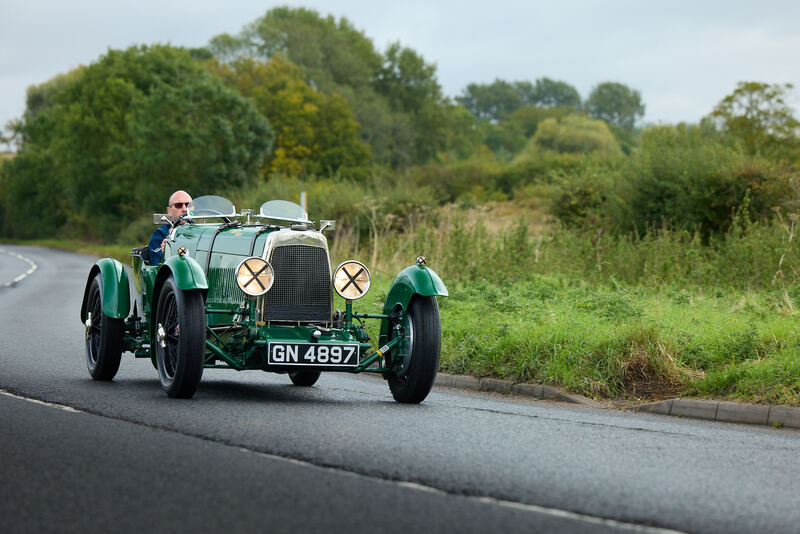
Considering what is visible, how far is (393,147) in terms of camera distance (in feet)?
286

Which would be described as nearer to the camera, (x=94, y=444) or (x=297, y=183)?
(x=94, y=444)

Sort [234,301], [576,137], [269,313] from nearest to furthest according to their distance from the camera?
[269,313] → [234,301] → [576,137]

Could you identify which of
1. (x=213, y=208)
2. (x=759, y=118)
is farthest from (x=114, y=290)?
(x=759, y=118)

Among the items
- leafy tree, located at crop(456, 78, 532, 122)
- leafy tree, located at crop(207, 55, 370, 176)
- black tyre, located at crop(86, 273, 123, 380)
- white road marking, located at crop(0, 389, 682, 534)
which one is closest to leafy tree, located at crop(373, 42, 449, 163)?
leafy tree, located at crop(207, 55, 370, 176)

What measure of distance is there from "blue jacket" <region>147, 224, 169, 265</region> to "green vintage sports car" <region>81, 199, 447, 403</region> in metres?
0.28

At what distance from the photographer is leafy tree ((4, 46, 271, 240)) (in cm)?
5550

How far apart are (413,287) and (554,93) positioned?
511ft

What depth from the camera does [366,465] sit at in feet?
21.1

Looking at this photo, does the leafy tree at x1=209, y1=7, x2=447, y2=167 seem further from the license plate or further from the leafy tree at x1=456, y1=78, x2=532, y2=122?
the license plate

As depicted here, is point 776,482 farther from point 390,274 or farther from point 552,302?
point 390,274

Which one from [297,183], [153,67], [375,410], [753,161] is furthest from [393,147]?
[375,410]

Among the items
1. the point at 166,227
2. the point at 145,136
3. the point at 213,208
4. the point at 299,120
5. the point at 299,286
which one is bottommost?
the point at 299,286

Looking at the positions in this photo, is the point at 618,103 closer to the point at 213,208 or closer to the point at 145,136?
the point at 145,136

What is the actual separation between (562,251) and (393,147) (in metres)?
66.6
